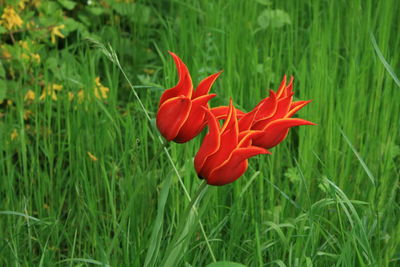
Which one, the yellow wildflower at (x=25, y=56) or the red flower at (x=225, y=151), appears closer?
the red flower at (x=225, y=151)

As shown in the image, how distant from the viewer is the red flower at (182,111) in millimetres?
1199

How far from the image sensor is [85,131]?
2225mm

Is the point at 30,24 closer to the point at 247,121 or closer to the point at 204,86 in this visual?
the point at 204,86

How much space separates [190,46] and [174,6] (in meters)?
0.59

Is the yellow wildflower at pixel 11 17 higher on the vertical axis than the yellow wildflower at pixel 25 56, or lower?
higher

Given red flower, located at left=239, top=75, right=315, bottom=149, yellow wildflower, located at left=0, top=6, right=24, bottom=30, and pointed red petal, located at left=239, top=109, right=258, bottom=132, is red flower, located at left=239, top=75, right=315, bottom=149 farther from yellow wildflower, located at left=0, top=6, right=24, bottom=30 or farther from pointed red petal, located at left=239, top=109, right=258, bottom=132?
yellow wildflower, located at left=0, top=6, right=24, bottom=30

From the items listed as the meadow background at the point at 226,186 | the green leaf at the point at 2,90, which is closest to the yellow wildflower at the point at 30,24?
the meadow background at the point at 226,186

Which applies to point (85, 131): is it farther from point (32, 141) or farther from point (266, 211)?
point (266, 211)

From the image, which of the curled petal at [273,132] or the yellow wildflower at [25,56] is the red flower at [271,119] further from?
the yellow wildflower at [25,56]

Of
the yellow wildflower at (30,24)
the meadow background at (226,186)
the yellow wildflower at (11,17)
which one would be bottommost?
the meadow background at (226,186)

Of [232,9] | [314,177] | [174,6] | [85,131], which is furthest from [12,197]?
[174,6]

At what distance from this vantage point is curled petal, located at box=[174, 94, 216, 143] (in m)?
1.20

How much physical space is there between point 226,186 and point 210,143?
2.81ft

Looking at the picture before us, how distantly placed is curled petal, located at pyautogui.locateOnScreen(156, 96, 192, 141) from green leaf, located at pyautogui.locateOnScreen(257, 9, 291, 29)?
4.72 ft
